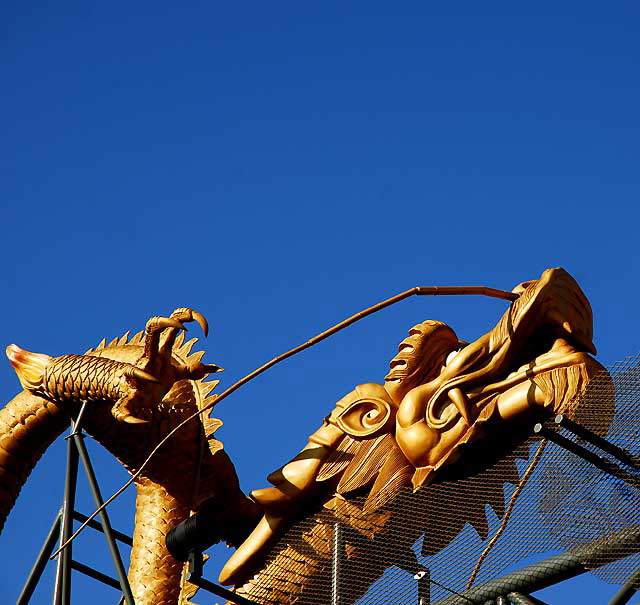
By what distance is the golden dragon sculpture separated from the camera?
8.98m

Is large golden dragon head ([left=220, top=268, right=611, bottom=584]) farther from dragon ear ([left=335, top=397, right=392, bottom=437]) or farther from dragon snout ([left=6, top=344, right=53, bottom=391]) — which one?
dragon snout ([left=6, top=344, right=53, bottom=391])

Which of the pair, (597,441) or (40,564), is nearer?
(597,441)

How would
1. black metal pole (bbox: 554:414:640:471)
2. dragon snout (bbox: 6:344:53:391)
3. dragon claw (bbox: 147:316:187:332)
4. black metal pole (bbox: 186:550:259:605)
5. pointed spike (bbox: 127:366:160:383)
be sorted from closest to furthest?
1. black metal pole (bbox: 554:414:640:471)
2. black metal pole (bbox: 186:550:259:605)
3. dragon claw (bbox: 147:316:187:332)
4. pointed spike (bbox: 127:366:160:383)
5. dragon snout (bbox: 6:344:53:391)

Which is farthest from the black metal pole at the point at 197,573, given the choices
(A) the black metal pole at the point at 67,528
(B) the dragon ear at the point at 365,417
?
(A) the black metal pole at the point at 67,528

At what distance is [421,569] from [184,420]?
7.79 ft

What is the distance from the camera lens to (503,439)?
29.3ft

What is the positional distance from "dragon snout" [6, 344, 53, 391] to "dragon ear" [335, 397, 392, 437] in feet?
8.37

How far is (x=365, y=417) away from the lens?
31.8ft

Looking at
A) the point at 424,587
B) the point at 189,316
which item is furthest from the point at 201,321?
the point at 424,587

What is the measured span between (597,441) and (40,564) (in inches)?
179

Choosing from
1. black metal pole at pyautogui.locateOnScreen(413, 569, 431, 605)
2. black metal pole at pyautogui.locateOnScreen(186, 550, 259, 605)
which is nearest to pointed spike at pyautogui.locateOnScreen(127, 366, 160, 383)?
black metal pole at pyautogui.locateOnScreen(186, 550, 259, 605)

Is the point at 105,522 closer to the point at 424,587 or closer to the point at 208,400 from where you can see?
the point at 208,400

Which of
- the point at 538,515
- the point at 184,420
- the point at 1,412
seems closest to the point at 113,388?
the point at 184,420

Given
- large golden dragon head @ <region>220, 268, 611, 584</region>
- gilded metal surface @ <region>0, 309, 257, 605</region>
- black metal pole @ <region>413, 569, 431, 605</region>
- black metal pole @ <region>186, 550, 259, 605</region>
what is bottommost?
black metal pole @ <region>413, 569, 431, 605</region>
